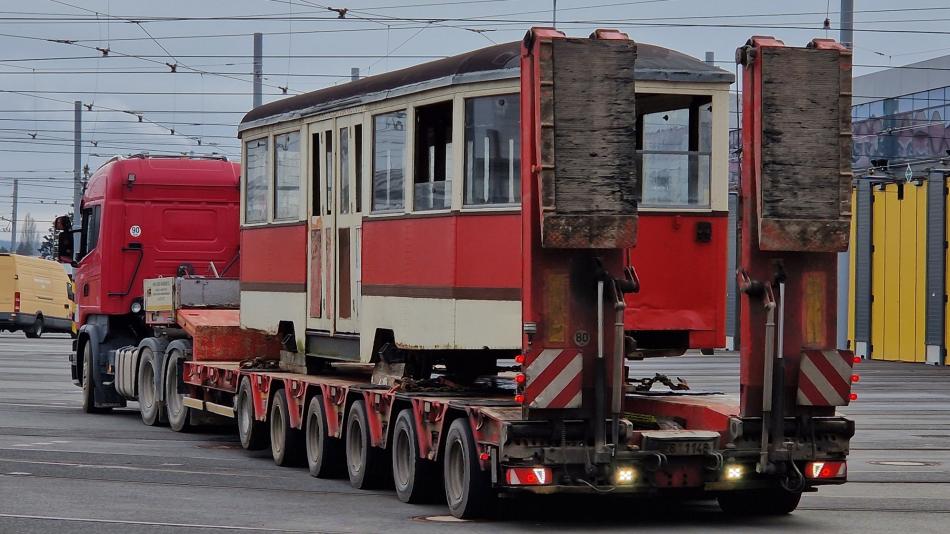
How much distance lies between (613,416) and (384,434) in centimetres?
298

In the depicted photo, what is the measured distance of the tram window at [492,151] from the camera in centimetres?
1331

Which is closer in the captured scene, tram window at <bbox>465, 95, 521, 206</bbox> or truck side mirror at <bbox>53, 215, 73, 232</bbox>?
tram window at <bbox>465, 95, 521, 206</bbox>

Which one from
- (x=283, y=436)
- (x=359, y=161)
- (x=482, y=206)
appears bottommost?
(x=283, y=436)

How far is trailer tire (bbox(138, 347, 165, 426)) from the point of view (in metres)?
22.1

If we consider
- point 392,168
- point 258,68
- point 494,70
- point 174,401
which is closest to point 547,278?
point 494,70

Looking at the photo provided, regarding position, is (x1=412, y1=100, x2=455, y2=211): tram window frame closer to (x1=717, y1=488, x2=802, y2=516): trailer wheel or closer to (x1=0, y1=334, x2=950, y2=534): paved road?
(x1=0, y1=334, x2=950, y2=534): paved road

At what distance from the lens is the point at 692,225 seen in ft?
44.3

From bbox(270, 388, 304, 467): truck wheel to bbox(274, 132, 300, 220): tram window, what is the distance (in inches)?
72.3

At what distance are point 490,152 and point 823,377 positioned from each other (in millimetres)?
3034

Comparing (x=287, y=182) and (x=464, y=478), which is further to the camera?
(x=287, y=182)

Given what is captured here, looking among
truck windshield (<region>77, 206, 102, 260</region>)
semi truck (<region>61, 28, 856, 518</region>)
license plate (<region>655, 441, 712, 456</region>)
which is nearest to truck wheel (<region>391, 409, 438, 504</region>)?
semi truck (<region>61, 28, 856, 518</region>)

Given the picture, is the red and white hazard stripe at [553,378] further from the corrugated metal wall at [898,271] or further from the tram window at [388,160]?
the corrugated metal wall at [898,271]

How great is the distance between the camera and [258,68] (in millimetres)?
42500

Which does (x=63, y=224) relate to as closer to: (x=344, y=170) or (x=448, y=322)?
(x=344, y=170)
